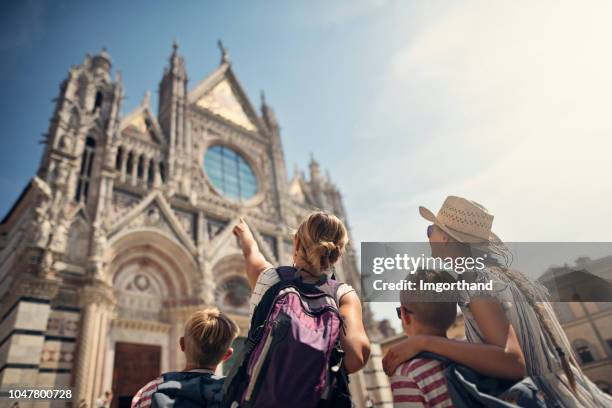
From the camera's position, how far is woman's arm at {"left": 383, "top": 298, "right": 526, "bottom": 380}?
1.46 m

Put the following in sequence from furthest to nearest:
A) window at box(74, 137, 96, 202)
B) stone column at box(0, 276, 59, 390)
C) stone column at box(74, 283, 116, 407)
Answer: window at box(74, 137, 96, 202), stone column at box(74, 283, 116, 407), stone column at box(0, 276, 59, 390)

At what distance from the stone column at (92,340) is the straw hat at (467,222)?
8823mm

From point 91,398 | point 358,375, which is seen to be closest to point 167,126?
point 91,398

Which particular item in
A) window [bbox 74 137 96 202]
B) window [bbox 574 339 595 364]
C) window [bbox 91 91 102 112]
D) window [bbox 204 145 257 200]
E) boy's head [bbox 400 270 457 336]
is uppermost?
window [bbox 91 91 102 112]

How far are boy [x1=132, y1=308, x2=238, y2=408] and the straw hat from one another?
1342mm

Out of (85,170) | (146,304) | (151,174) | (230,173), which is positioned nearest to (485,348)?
(146,304)

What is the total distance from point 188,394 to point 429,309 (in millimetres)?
1261

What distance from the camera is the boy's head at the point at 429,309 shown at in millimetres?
1733

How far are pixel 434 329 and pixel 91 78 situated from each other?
15263mm

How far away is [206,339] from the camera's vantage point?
77.9 inches

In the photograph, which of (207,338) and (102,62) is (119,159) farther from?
(207,338)

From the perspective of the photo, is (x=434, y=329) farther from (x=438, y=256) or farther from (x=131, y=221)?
(x=131, y=221)

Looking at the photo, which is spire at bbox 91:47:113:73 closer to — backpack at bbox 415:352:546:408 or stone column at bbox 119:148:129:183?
stone column at bbox 119:148:129:183


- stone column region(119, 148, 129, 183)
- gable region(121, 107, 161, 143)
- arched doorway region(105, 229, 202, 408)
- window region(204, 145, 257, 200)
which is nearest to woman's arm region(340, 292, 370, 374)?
arched doorway region(105, 229, 202, 408)
